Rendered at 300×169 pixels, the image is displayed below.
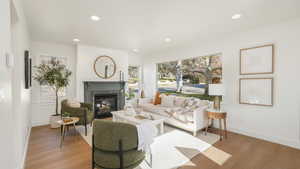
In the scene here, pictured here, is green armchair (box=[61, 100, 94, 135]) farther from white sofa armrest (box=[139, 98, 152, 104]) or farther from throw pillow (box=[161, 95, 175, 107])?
throw pillow (box=[161, 95, 175, 107])

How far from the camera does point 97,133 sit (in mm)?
1749

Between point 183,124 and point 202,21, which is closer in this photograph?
point 202,21

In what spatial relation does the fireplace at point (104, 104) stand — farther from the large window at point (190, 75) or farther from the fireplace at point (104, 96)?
the large window at point (190, 75)

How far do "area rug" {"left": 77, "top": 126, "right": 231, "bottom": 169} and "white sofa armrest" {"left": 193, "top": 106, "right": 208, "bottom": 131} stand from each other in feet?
0.79

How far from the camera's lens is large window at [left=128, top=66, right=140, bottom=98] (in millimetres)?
6332

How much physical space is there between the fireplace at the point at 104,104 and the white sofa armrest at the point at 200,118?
3277 mm

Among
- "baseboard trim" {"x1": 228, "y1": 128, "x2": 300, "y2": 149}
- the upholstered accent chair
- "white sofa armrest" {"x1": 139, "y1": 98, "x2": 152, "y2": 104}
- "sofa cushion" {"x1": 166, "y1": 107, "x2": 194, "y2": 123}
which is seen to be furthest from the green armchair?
"baseboard trim" {"x1": 228, "y1": 128, "x2": 300, "y2": 149}

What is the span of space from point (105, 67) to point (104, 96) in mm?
1105

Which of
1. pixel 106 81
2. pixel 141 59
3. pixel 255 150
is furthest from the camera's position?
pixel 141 59

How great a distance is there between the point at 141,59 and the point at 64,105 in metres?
3.86

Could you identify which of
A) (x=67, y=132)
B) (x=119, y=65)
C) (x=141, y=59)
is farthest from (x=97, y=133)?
(x=141, y=59)

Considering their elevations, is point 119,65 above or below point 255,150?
above

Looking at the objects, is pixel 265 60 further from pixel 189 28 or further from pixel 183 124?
pixel 183 124

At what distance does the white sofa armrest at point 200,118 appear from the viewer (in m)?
3.34
